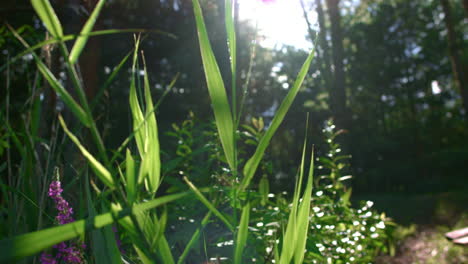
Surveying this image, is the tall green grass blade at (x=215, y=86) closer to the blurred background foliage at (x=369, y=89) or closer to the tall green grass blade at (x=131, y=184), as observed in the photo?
the tall green grass blade at (x=131, y=184)

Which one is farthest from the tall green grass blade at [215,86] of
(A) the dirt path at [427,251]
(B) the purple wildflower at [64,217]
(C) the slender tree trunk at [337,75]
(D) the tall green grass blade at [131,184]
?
(C) the slender tree trunk at [337,75]

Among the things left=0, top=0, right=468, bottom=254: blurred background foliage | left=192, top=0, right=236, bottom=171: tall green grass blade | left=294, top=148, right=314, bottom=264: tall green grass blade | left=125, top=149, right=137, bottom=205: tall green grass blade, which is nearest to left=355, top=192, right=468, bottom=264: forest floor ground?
left=0, top=0, right=468, bottom=254: blurred background foliage

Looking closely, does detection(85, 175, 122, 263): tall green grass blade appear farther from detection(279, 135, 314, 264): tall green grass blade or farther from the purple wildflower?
detection(279, 135, 314, 264): tall green grass blade

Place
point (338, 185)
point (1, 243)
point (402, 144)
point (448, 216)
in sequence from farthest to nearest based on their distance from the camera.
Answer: point (402, 144) < point (448, 216) < point (338, 185) < point (1, 243)

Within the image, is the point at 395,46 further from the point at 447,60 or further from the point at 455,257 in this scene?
the point at 455,257

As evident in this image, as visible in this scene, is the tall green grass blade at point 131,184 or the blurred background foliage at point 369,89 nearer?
the tall green grass blade at point 131,184

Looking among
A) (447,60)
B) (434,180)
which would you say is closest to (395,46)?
(447,60)
